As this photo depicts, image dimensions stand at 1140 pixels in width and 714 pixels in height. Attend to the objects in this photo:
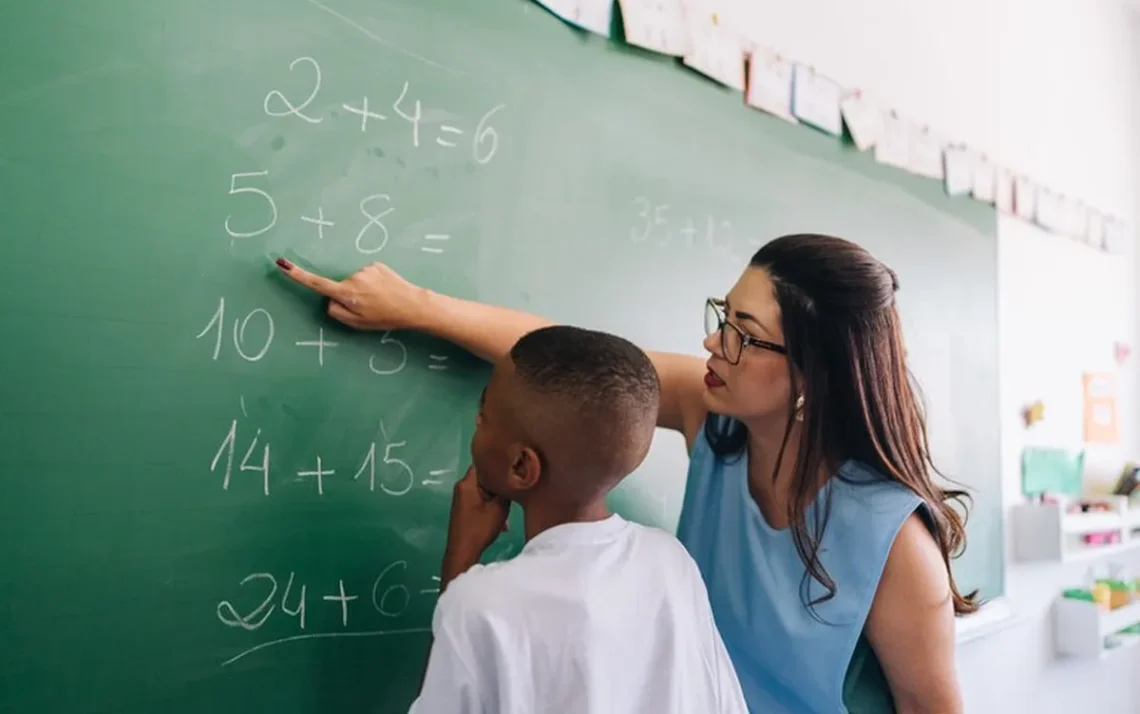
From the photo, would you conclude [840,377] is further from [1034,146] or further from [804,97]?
[1034,146]

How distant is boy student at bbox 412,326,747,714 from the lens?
675mm

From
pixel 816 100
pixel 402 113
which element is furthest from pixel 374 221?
pixel 816 100

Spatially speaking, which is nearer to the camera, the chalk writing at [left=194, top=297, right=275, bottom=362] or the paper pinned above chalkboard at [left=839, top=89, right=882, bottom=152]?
the chalk writing at [left=194, top=297, right=275, bottom=362]

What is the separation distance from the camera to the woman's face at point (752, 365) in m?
0.98

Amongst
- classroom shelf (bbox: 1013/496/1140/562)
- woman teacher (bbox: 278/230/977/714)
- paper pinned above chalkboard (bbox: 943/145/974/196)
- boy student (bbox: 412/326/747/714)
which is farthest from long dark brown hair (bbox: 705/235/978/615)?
classroom shelf (bbox: 1013/496/1140/562)

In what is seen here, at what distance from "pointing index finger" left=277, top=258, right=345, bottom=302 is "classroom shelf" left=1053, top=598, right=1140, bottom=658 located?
6.89 ft

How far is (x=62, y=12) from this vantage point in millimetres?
785

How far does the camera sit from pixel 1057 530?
1.99 metres

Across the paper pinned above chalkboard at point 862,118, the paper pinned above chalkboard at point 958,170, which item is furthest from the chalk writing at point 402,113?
the paper pinned above chalkboard at point 958,170

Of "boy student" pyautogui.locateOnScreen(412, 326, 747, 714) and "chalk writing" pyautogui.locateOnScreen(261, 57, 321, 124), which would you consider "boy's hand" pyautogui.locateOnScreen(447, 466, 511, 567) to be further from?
"chalk writing" pyautogui.locateOnScreen(261, 57, 321, 124)

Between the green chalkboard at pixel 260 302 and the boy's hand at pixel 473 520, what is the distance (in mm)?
87

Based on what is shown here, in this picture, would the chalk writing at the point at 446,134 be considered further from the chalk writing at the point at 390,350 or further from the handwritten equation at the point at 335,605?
the handwritten equation at the point at 335,605

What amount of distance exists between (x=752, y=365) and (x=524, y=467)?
1.10 ft

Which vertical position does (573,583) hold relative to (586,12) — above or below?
below
